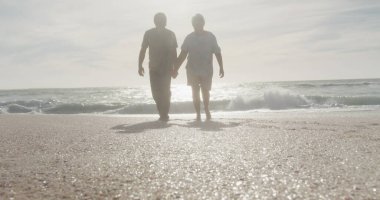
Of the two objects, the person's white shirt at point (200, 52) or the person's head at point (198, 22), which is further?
the person's white shirt at point (200, 52)

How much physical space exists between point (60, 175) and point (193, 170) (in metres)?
0.58

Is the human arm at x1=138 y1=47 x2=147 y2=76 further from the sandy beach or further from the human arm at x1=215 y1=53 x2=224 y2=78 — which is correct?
the sandy beach

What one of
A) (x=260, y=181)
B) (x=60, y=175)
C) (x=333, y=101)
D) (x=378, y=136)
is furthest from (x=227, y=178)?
(x=333, y=101)

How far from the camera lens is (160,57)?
7066 millimetres

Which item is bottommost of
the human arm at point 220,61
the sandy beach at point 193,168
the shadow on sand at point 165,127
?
the sandy beach at point 193,168

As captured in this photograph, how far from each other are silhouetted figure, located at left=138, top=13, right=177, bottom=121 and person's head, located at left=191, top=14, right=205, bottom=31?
16.1 inches

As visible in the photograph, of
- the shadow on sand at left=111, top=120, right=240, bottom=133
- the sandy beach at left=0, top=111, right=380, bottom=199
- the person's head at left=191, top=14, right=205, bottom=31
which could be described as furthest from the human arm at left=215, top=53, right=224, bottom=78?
the sandy beach at left=0, top=111, right=380, bottom=199

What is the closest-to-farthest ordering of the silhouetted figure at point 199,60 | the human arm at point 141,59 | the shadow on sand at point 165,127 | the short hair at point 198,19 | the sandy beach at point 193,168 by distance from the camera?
the sandy beach at point 193,168
the shadow on sand at point 165,127
the short hair at point 198,19
the silhouetted figure at point 199,60
the human arm at point 141,59

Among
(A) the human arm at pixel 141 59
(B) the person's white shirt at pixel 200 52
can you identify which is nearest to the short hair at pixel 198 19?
(B) the person's white shirt at pixel 200 52

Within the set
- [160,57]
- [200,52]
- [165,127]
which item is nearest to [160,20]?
[160,57]

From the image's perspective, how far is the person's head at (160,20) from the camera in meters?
6.98

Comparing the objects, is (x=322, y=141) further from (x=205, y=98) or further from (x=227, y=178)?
(x=205, y=98)

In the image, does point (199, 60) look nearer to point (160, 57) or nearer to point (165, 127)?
point (160, 57)

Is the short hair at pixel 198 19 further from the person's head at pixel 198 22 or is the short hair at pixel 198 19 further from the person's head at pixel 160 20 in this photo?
the person's head at pixel 160 20
